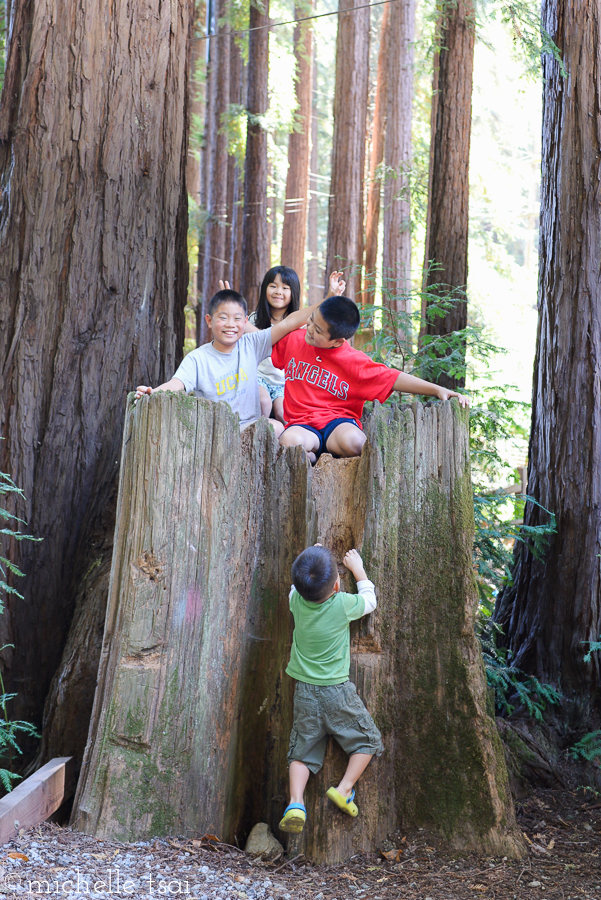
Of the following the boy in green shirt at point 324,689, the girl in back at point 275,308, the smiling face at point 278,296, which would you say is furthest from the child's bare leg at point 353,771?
the smiling face at point 278,296

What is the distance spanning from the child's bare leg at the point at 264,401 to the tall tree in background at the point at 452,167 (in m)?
2.47

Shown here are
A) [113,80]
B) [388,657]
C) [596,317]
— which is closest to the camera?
[388,657]

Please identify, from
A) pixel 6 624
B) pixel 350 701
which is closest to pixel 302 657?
pixel 350 701

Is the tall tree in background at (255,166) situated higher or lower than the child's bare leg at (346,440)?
higher

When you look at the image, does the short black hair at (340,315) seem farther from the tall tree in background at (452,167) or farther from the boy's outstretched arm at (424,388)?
the tall tree in background at (452,167)

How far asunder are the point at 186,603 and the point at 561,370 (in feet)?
11.6

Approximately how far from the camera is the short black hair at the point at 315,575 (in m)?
3.37

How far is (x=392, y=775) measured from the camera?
145 inches

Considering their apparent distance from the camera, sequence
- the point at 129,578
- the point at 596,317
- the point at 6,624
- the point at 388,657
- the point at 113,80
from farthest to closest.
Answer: the point at 596,317
the point at 113,80
the point at 6,624
the point at 388,657
the point at 129,578

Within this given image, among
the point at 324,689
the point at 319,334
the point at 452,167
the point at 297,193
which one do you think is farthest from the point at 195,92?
the point at 324,689

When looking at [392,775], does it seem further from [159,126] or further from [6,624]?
[159,126]

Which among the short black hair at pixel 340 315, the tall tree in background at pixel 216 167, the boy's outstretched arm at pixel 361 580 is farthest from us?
the tall tree in background at pixel 216 167

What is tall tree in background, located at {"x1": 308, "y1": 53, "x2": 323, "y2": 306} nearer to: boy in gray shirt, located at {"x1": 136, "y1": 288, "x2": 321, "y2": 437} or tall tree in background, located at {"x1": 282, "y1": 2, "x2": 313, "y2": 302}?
tall tree in background, located at {"x1": 282, "y1": 2, "x2": 313, "y2": 302}

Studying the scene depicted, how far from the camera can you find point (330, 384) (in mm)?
4473
